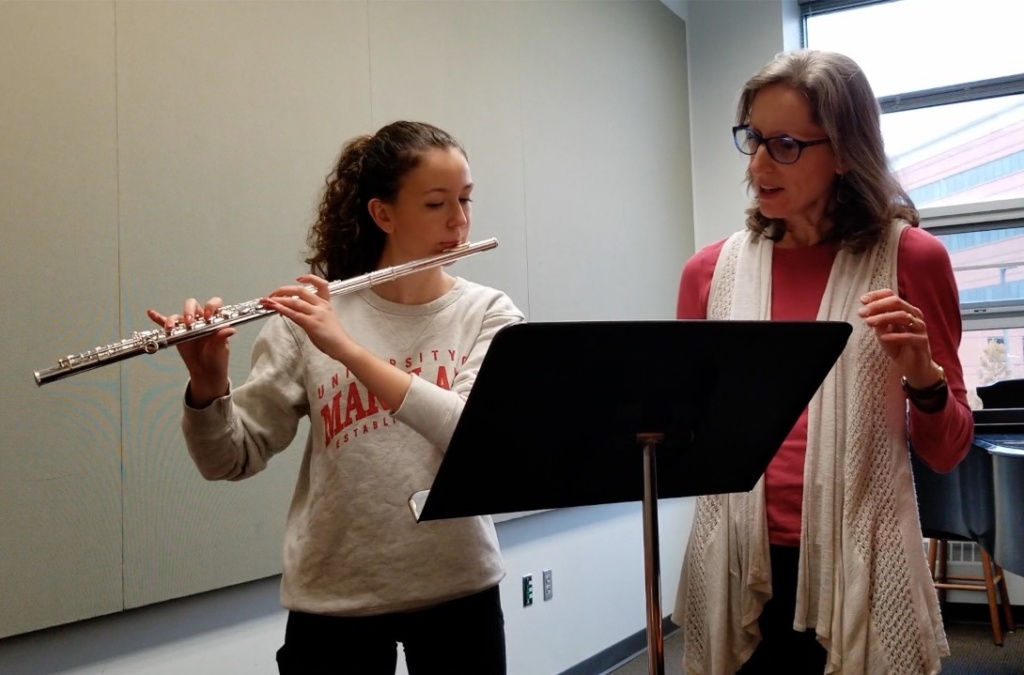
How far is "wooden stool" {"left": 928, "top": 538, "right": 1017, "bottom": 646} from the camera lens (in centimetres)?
373

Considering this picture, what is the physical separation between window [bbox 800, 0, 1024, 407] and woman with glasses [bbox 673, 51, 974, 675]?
312 cm

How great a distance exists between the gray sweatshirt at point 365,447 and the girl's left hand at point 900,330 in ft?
1.68

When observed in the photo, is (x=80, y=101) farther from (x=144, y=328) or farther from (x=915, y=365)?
(x=915, y=365)

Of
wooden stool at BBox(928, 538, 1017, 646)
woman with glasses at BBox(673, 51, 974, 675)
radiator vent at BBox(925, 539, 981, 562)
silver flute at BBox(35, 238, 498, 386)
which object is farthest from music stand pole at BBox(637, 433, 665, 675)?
radiator vent at BBox(925, 539, 981, 562)

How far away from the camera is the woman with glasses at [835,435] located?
1.23 metres

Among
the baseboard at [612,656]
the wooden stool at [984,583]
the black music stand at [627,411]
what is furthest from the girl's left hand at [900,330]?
the wooden stool at [984,583]

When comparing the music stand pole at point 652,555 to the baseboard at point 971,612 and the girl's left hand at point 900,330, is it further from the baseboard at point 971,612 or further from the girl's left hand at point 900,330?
the baseboard at point 971,612

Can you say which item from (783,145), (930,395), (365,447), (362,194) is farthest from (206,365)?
(930,395)

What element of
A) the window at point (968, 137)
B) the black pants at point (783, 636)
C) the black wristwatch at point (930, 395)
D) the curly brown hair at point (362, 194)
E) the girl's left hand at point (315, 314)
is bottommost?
the black pants at point (783, 636)

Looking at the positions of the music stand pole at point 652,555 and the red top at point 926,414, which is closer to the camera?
the music stand pole at point 652,555

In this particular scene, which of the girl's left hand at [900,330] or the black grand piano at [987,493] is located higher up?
the girl's left hand at [900,330]

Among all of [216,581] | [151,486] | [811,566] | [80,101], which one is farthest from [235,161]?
[811,566]

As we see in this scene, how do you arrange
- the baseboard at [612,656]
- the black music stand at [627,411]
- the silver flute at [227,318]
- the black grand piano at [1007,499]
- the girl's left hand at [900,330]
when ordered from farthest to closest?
the baseboard at [612,656] < the black grand piano at [1007,499] < the silver flute at [227,318] < the girl's left hand at [900,330] < the black music stand at [627,411]

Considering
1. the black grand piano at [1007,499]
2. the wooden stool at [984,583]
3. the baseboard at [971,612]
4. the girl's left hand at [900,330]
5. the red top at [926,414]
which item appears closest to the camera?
the girl's left hand at [900,330]
